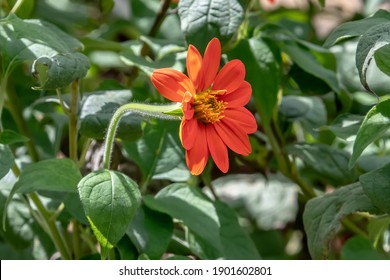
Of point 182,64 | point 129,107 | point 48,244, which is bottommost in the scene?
point 48,244

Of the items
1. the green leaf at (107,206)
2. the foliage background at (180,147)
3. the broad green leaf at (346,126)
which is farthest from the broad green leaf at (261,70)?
the green leaf at (107,206)

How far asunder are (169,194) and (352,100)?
354 mm

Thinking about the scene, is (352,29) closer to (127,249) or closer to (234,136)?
(234,136)

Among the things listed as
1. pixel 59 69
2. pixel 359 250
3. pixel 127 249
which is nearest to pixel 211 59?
pixel 59 69

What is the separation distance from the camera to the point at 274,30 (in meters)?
1.15

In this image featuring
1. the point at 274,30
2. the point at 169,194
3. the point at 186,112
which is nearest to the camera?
the point at 186,112

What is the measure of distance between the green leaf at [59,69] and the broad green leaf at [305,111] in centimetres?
40

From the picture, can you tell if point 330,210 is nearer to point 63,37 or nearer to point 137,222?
point 137,222

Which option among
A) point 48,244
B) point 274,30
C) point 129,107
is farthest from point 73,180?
point 274,30

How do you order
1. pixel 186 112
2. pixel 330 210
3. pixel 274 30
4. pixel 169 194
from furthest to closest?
pixel 274 30 < pixel 169 194 < pixel 330 210 < pixel 186 112

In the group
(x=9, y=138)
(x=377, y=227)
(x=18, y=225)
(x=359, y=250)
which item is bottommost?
(x=359, y=250)

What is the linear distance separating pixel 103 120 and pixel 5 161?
0.42 ft

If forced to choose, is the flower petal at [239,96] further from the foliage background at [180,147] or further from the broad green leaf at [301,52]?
the broad green leaf at [301,52]

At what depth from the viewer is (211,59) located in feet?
2.77
